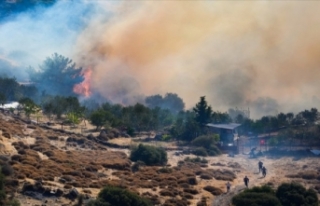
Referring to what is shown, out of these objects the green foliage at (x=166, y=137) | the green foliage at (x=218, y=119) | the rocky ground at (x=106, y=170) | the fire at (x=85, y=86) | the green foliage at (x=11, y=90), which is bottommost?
the rocky ground at (x=106, y=170)

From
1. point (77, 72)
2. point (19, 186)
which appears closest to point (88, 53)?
point (77, 72)

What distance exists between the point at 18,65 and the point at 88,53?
2775cm

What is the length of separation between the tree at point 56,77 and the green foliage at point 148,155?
265 feet

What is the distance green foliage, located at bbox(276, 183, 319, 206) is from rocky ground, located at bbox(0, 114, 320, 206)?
5878 millimetres

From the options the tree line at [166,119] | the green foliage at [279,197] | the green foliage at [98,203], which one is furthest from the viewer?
the tree line at [166,119]

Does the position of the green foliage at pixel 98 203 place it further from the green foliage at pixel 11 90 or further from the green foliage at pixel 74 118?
the green foliage at pixel 11 90

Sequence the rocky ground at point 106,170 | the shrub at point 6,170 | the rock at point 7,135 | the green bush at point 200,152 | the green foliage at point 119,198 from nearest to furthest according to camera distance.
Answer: the green foliage at point 119,198 < the shrub at point 6,170 < the rocky ground at point 106,170 < the rock at point 7,135 < the green bush at point 200,152

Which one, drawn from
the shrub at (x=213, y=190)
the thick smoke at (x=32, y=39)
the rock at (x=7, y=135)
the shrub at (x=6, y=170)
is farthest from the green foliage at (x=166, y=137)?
the thick smoke at (x=32, y=39)

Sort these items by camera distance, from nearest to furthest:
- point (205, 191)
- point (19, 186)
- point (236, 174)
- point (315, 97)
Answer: point (19, 186) < point (205, 191) < point (236, 174) < point (315, 97)

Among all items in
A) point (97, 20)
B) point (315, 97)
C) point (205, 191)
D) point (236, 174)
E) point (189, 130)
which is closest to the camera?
point (205, 191)

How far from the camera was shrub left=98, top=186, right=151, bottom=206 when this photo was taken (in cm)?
3775

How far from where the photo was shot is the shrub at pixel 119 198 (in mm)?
37750

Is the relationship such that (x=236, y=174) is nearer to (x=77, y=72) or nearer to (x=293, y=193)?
(x=293, y=193)

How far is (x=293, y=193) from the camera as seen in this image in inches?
1656
